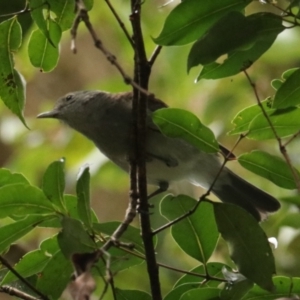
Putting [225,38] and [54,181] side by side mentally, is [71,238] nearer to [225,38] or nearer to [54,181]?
[54,181]

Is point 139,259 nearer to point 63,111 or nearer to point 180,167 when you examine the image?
point 180,167

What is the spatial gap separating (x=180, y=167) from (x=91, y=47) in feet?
15.6

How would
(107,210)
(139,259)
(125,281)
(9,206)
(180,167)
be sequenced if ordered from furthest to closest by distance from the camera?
1. (107,210)
2. (125,281)
3. (180,167)
4. (139,259)
5. (9,206)

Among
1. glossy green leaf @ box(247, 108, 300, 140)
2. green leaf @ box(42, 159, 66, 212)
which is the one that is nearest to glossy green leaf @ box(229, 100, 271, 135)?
glossy green leaf @ box(247, 108, 300, 140)

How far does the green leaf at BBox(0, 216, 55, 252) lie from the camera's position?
1.54 metres

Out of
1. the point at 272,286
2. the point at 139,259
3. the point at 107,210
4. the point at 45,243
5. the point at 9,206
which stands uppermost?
the point at 9,206

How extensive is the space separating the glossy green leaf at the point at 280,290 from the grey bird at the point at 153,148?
3.12ft

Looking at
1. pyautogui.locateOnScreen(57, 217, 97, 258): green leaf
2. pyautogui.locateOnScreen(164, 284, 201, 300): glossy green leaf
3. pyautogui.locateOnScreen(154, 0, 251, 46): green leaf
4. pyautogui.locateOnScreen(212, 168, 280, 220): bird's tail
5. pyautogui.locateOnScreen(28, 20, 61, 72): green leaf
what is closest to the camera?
pyautogui.locateOnScreen(57, 217, 97, 258): green leaf

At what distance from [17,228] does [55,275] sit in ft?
0.44

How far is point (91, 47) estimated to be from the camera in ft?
24.2

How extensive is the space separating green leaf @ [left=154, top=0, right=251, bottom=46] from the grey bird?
2.97ft

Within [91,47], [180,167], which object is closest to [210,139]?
[180,167]

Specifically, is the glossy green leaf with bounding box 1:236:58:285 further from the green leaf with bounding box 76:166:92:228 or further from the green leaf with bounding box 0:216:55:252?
the green leaf with bounding box 76:166:92:228

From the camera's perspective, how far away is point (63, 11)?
1.65m
